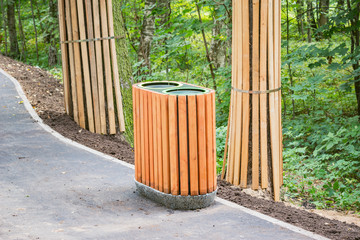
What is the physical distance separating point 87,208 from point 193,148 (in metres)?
1.27

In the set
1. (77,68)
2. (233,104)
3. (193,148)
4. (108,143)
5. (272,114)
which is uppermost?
(77,68)

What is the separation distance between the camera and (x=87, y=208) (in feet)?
14.3

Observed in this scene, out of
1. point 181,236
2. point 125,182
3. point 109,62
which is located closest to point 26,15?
point 109,62

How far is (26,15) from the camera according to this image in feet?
77.2

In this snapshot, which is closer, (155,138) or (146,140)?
(155,138)

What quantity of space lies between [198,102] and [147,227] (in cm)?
126

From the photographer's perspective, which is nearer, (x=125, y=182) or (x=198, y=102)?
(x=198, y=102)

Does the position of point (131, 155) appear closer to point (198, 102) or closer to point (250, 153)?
point (250, 153)

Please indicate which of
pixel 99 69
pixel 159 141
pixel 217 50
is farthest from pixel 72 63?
pixel 217 50

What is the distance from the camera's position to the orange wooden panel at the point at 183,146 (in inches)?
160

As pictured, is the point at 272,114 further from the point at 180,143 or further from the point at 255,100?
the point at 180,143

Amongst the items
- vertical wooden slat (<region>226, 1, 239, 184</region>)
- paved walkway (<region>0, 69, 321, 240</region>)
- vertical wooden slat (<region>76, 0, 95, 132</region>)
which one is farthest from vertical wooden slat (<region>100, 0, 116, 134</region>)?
vertical wooden slat (<region>226, 1, 239, 184</region>)

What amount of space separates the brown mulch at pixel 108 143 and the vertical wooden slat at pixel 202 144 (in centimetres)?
57

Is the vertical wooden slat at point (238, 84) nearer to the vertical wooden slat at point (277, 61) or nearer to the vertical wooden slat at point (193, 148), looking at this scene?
the vertical wooden slat at point (277, 61)
